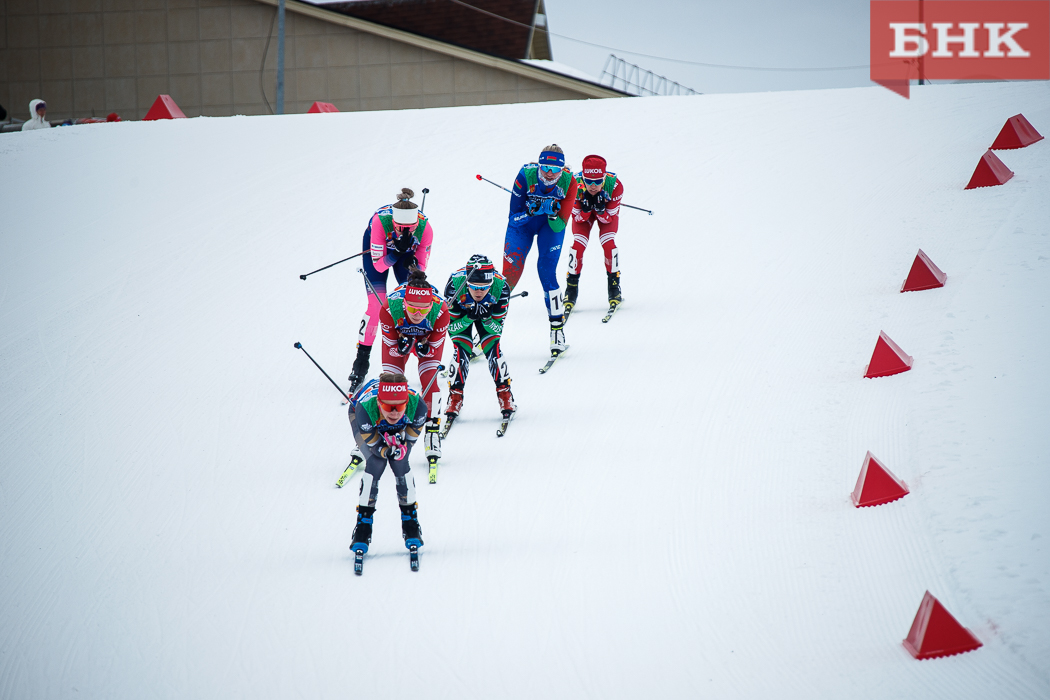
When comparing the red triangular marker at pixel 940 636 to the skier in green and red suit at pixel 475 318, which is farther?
the skier in green and red suit at pixel 475 318

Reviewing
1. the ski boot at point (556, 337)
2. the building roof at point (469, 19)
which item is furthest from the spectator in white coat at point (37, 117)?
the ski boot at point (556, 337)

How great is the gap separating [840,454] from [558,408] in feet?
8.19

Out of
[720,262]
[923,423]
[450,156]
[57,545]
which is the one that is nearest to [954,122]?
[720,262]

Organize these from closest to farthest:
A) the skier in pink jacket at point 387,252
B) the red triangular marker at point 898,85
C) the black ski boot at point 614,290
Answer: the skier in pink jacket at point 387,252, the black ski boot at point 614,290, the red triangular marker at point 898,85

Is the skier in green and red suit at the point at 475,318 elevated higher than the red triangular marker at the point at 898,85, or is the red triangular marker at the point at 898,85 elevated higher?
the red triangular marker at the point at 898,85

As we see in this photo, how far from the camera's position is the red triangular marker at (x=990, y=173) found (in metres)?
10.9

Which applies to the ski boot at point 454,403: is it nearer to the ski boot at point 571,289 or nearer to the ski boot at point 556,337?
the ski boot at point 556,337

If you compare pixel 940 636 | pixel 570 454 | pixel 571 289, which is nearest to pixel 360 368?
pixel 570 454

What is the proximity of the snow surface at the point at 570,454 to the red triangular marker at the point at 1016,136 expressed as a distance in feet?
0.77

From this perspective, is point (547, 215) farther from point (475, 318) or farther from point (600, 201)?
point (475, 318)

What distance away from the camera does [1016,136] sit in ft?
39.3

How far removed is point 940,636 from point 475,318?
4260 millimetres

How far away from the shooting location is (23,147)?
600 inches

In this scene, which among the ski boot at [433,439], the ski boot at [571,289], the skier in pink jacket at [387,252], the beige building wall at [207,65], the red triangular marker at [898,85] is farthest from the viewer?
the beige building wall at [207,65]
